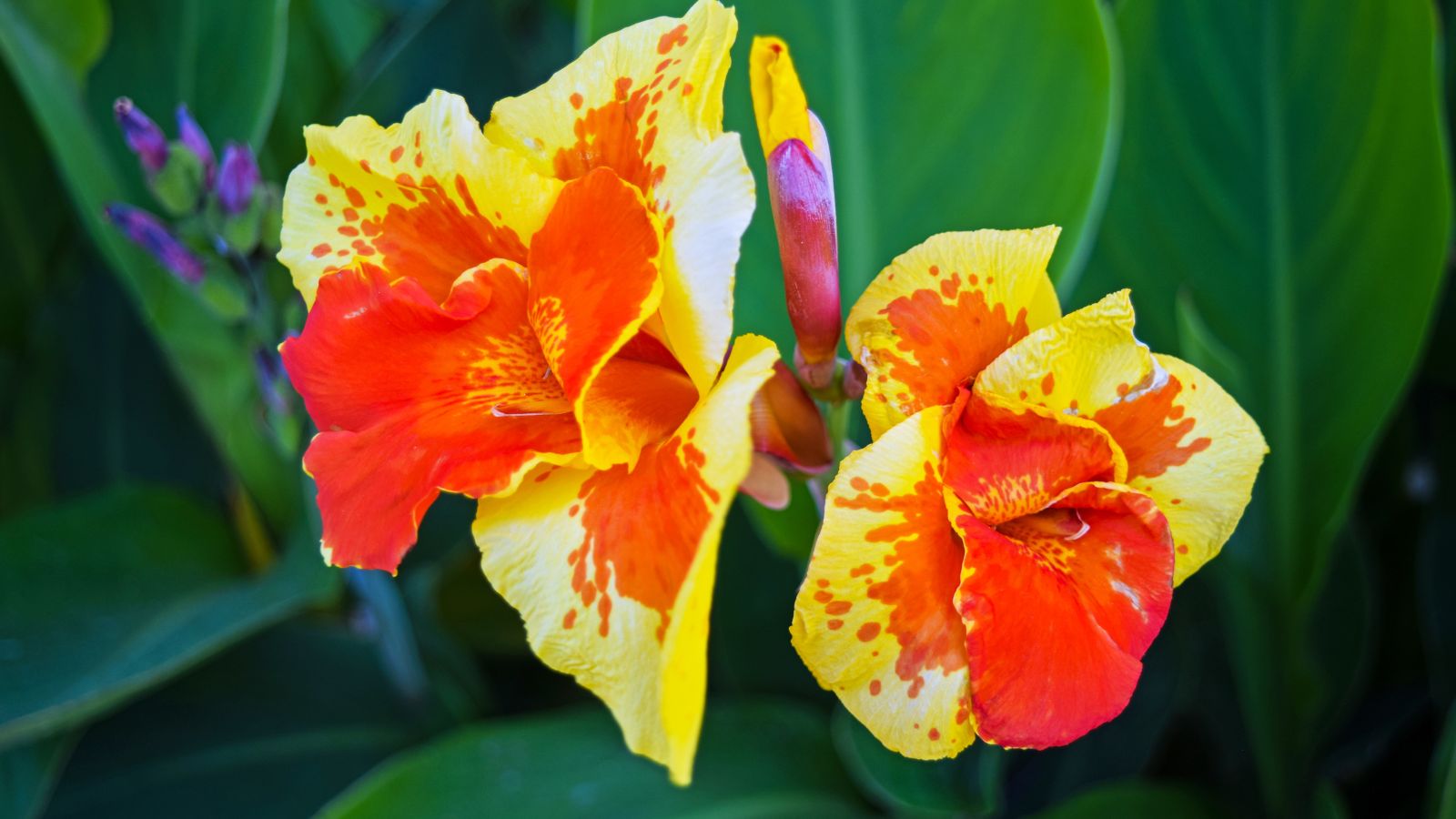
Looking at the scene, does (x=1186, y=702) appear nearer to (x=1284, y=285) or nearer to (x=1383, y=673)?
(x=1383, y=673)

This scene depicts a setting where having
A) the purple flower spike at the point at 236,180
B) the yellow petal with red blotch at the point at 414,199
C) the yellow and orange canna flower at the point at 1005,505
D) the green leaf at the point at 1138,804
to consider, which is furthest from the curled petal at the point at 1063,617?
the purple flower spike at the point at 236,180

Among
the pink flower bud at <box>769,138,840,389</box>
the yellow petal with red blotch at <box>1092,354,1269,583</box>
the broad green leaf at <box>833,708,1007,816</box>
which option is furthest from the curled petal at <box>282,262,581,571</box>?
the broad green leaf at <box>833,708,1007,816</box>

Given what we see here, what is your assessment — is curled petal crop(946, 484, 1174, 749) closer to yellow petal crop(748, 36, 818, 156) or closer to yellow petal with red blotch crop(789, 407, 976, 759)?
yellow petal with red blotch crop(789, 407, 976, 759)

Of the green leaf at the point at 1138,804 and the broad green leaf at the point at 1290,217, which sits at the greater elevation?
the broad green leaf at the point at 1290,217

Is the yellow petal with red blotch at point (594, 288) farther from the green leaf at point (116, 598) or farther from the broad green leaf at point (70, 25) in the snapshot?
the broad green leaf at point (70, 25)

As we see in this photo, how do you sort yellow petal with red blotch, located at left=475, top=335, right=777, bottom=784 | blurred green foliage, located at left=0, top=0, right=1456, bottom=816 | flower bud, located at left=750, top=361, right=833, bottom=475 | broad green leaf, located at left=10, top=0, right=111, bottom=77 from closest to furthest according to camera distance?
yellow petal with red blotch, located at left=475, top=335, right=777, bottom=784 → flower bud, located at left=750, top=361, right=833, bottom=475 → blurred green foliage, located at left=0, top=0, right=1456, bottom=816 → broad green leaf, located at left=10, top=0, right=111, bottom=77

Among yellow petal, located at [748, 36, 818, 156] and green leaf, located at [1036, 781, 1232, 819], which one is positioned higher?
yellow petal, located at [748, 36, 818, 156]
